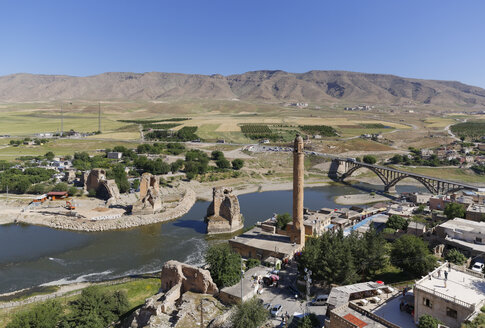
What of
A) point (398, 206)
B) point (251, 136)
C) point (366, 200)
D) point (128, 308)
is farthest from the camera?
point (251, 136)

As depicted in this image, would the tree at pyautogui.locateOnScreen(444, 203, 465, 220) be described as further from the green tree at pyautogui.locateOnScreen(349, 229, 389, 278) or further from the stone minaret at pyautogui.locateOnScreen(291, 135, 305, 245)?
the stone minaret at pyautogui.locateOnScreen(291, 135, 305, 245)

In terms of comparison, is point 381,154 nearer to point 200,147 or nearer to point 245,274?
point 200,147

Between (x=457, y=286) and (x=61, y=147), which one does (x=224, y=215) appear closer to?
(x=457, y=286)

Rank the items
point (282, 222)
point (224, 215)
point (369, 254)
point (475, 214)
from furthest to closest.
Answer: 1. point (224, 215)
2. point (282, 222)
3. point (475, 214)
4. point (369, 254)

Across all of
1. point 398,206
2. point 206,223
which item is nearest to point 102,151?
point 206,223

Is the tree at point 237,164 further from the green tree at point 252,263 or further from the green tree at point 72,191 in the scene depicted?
the green tree at point 252,263

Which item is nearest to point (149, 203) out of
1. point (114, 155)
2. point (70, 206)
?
point (70, 206)
